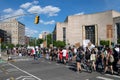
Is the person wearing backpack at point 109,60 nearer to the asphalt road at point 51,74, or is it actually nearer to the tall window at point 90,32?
the asphalt road at point 51,74

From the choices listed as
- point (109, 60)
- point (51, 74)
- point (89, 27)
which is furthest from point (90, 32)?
point (109, 60)

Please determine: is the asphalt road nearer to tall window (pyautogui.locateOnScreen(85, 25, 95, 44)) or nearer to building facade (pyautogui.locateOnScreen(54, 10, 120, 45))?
building facade (pyautogui.locateOnScreen(54, 10, 120, 45))

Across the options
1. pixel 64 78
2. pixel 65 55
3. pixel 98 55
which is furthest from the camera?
Result: pixel 65 55

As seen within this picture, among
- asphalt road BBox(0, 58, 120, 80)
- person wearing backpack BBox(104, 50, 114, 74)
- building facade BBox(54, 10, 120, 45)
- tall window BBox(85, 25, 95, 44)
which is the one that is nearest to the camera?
asphalt road BBox(0, 58, 120, 80)

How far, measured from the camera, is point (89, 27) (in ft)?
454

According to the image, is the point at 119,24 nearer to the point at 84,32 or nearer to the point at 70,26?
the point at 84,32

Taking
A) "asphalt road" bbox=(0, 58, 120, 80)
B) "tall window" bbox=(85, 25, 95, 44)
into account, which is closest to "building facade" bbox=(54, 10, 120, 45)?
"tall window" bbox=(85, 25, 95, 44)

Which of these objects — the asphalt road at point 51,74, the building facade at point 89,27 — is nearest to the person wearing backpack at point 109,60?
the asphalt road at point 51,74

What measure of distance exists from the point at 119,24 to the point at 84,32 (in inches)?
1035

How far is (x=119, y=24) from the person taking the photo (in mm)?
117438

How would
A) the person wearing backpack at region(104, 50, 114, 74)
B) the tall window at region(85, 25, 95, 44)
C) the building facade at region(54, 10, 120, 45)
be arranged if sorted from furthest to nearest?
the tall window at region(85, 25, 95, 44), the building facade at region(54, 10, 120, 45), the person wearing backpack at region(104, 50, 114, 74)

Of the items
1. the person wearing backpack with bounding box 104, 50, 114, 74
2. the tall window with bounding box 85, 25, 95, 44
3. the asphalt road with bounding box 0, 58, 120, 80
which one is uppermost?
the tall window with bounding box 85, 25, 95, 44

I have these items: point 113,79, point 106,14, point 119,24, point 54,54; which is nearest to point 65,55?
point 54,54

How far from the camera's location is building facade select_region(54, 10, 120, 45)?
122644 millimetres
